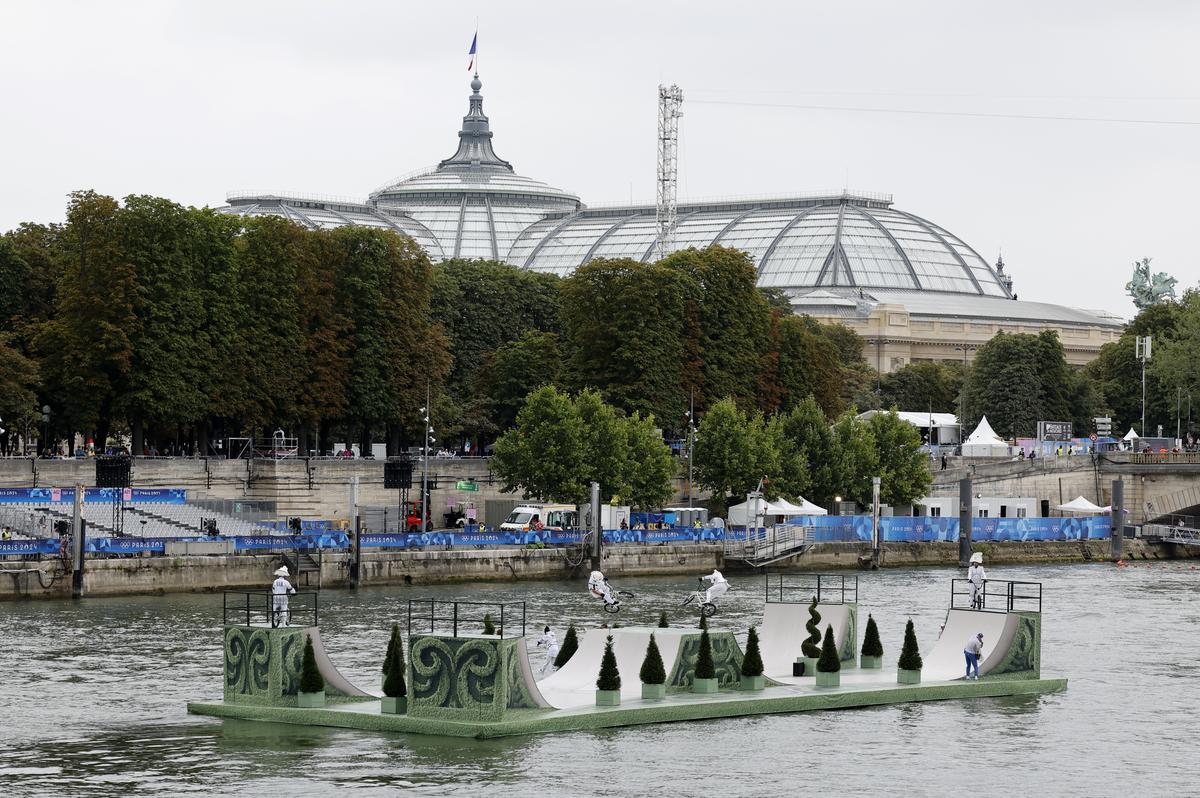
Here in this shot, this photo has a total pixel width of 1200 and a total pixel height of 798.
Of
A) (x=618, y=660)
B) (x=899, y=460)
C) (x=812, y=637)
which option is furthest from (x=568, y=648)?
(x=899, y=460)

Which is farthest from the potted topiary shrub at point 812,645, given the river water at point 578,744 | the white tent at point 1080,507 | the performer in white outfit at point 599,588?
the white tent at point 1080,507

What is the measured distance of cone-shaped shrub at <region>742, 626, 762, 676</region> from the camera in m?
50.0

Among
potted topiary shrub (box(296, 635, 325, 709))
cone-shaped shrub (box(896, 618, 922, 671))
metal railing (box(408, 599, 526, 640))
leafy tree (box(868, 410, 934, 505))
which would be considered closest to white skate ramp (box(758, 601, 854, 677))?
cone-shaped shrub (box(896, 618, 922, 671))

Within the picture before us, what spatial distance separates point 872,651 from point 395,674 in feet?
47.7

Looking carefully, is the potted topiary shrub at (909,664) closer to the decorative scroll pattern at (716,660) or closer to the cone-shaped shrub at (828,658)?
the cone-shaped shrub at (828,658)

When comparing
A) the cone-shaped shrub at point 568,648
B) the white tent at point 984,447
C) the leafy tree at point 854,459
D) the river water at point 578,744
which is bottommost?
the river water at point 578,744

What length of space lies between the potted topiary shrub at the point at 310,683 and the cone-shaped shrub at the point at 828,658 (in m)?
11.4

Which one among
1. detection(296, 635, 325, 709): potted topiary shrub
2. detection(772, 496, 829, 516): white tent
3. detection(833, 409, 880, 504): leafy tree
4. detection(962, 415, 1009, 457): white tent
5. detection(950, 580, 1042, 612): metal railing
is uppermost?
detection(962, 415, 1009, 457): white tent

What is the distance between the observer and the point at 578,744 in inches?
1745

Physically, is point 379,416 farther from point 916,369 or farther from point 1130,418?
point 916,369

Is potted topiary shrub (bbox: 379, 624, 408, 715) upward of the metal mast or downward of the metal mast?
downward

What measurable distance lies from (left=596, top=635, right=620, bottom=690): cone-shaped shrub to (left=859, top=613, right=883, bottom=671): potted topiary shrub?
1028cm

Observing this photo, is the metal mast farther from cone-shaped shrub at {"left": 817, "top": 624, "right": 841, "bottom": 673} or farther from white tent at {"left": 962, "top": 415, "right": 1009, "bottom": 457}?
cone-shaped shrub at {"left": 817, "top": 624, "right": 841, "bottom": 673}

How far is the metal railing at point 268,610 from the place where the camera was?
160 ft
